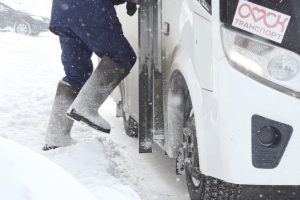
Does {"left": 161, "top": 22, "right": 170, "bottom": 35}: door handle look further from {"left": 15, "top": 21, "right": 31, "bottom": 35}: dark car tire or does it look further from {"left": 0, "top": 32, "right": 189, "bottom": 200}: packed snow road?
{"left": 15, "top": 21, "right": 31, "bottom": 35}: dark car tire

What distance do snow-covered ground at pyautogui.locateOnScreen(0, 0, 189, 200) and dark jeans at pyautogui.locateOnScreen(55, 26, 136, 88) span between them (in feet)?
1.80

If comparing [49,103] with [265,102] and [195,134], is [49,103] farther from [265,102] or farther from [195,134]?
[265,102]

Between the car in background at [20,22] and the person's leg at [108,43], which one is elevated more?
the person's leg at [108,43]

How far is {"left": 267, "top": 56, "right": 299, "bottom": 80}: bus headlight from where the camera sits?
82.4 inches

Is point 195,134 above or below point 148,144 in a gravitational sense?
above

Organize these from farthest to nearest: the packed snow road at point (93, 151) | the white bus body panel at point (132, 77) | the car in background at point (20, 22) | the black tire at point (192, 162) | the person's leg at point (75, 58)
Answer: the car in background at point (20, 22), the white bus body panel at point (132, 77), the person's leg at point (75, 58), the packed snow road at point (93, 151), the black tire at point (192, 162)

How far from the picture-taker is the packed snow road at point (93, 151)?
302cm

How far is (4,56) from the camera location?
10.1m

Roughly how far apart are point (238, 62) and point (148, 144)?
4.00ft

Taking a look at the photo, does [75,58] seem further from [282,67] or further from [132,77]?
[282,67]

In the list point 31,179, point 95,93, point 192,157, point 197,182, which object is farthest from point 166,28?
point 31,179

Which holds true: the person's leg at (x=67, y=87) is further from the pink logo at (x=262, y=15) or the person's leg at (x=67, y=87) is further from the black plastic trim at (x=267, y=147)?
the black plastic trim at (x=267, y=147)

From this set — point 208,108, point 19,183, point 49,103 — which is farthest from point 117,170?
point 49,103

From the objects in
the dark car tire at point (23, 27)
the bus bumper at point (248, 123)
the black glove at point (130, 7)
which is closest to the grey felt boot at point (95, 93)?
the black glove at point (130, 7)
